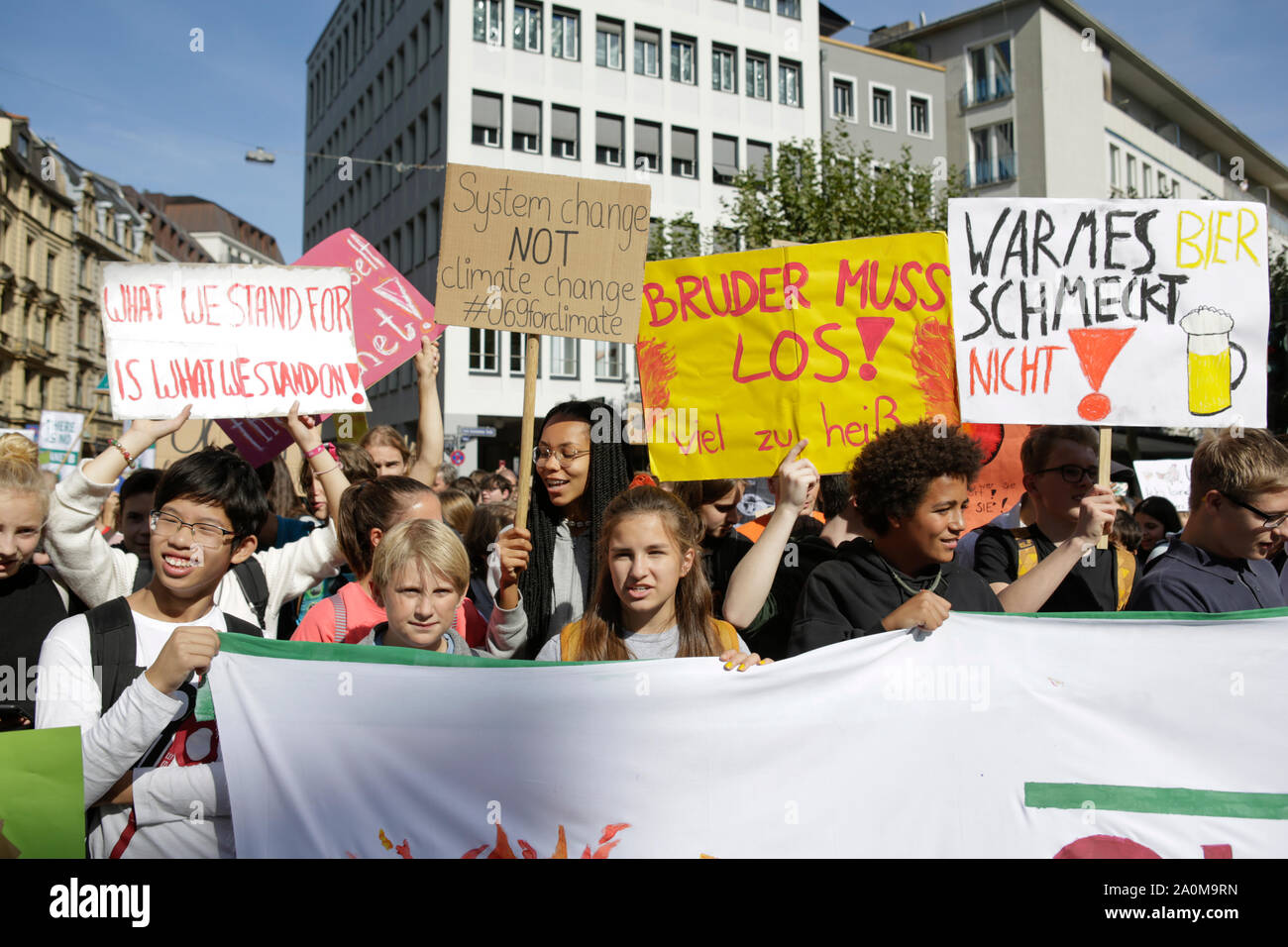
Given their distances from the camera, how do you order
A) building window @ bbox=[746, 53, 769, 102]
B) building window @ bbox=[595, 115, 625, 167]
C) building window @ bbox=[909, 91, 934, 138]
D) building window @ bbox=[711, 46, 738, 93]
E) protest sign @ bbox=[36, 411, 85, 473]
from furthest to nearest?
building window @ bbox=[909, 91, 934, 138]
building window @ bbox=[746, 53, 769, 102]
building window @ bbox=[711, 46, 738, 93]
building window @ bbox=[595, 115, 625, 167]
protest sign @ bbox=[36, 411, 85, 473]

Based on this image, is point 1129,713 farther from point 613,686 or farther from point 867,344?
point 867,344

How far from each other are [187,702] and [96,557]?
71cm

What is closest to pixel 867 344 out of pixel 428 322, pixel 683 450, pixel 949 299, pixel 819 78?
pixel 949 299

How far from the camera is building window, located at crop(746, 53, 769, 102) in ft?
116

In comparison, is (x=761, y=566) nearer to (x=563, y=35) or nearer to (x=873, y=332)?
(x=873, y=332)

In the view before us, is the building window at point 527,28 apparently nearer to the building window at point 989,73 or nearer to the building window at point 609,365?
the building window at point 609,365

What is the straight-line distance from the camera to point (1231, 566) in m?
3.05

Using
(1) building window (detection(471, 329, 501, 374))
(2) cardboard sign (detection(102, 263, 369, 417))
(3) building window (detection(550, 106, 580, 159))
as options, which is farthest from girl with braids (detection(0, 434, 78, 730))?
(3) building window (detection(550, 106, 580, 159))

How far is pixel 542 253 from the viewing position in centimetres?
372

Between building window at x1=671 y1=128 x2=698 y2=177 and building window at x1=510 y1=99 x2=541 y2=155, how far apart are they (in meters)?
4.68

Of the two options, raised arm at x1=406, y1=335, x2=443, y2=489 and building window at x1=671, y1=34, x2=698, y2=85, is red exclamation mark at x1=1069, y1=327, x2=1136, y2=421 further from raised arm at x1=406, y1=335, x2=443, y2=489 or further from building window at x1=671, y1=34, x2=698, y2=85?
building window at x1=671, y1=34, x2=698, y2=85

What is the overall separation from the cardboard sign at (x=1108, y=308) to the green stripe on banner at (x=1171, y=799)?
139cm

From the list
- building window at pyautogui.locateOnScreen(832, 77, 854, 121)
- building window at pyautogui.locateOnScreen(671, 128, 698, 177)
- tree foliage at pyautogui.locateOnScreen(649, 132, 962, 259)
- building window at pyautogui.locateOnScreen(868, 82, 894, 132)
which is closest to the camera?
tree foliage at pyautogui.locateOnScreen(649, 132, 962, 259)

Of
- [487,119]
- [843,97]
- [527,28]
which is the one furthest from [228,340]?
[843,97]
